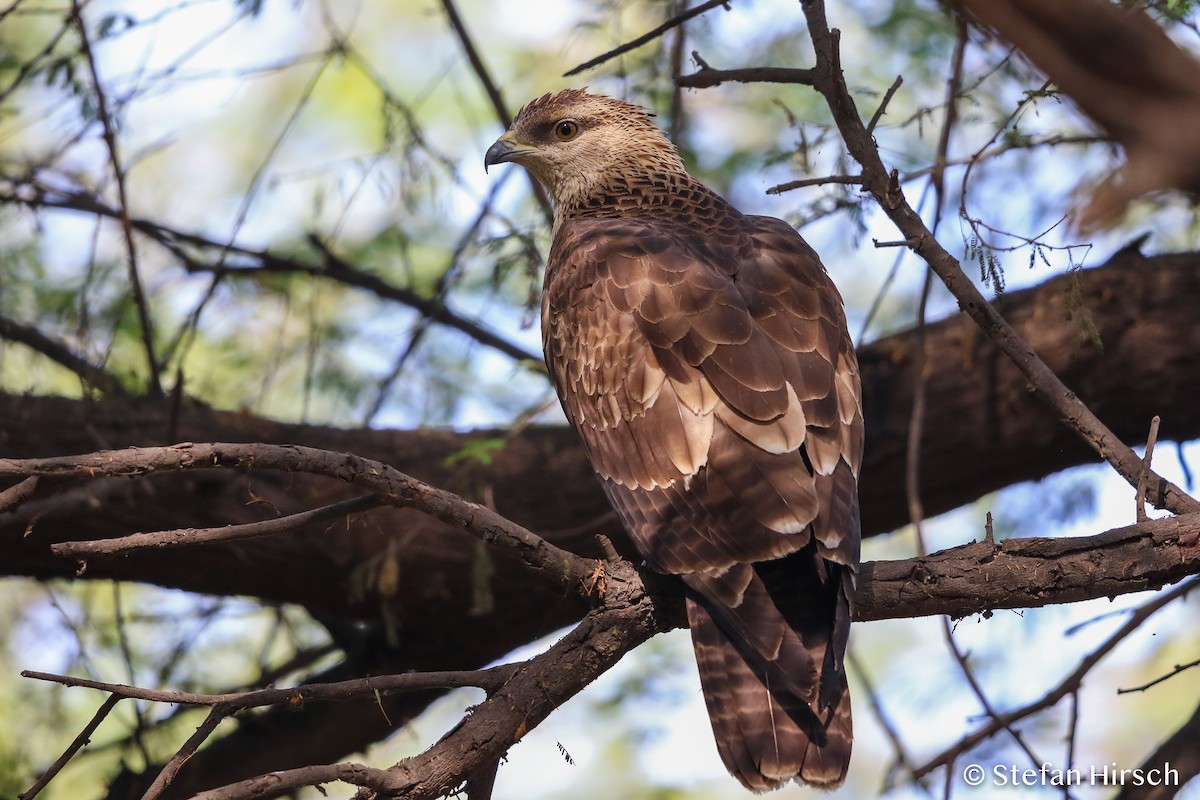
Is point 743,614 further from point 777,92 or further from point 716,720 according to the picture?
point 777,92

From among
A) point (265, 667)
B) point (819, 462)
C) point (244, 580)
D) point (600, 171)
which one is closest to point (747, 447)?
point (819, 462)

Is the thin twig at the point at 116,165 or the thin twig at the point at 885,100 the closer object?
the thin twig at the point at 885,100

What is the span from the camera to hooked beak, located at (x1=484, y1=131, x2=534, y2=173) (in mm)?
5480

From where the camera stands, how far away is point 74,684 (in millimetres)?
2578

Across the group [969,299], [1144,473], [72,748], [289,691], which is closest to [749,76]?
[969,299]

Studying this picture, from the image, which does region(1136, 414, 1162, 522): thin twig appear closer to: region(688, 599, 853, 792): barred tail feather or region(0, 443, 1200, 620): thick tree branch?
region(0, 443, 1200, 620): thick tree branch

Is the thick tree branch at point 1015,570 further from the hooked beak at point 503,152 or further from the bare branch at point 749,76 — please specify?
the hooked beak at point 503,152

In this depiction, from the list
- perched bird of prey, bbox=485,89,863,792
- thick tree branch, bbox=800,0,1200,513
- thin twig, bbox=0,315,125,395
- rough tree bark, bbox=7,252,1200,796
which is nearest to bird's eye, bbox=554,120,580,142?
perched bird of prey, bbox=485,89,863,792

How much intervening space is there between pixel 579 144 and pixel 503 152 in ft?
1.15

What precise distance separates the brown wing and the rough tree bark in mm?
1174

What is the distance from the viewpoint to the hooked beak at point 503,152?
5.48 meters

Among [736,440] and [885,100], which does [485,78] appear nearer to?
[885,100]

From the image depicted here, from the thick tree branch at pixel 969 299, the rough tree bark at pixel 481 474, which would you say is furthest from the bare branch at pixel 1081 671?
the rough tree bark at pixel 481 474

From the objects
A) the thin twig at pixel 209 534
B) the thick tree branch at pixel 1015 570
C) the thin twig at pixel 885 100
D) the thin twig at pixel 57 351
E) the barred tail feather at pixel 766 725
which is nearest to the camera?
the thin twig at pixel 209 534
